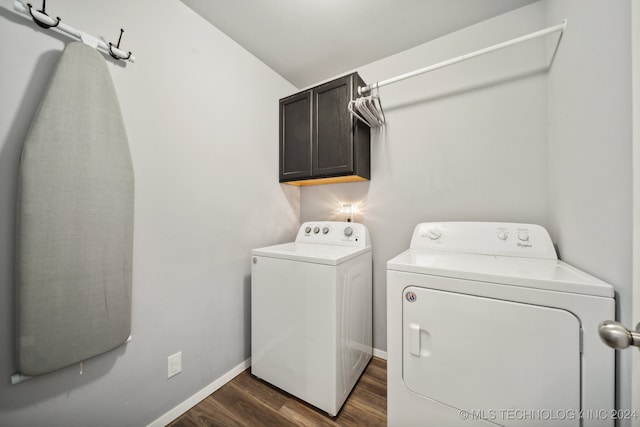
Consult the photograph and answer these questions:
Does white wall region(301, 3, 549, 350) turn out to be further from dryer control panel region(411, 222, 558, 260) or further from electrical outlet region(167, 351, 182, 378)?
electrical outlet region(167, 351, 182, 378)

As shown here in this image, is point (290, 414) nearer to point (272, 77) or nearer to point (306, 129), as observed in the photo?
point (306, 129)

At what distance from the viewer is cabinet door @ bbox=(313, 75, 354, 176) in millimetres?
1645

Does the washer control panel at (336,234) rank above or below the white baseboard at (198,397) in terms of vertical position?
above

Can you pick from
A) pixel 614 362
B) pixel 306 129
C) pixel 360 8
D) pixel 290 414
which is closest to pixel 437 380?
pixel 614 362

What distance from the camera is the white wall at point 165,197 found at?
33.1 inches

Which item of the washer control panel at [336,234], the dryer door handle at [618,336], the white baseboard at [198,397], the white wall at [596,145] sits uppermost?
the white wall at [596,145]

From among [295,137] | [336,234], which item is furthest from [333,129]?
[336,234]

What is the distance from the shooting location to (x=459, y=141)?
5.09ft

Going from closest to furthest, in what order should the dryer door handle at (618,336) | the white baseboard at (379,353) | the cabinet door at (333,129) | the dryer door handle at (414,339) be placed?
the dryer door handle at (618,336) < the dryer door handle at (414,339) < the cabinet door at (333,129) < the white baseboard at (379,353)

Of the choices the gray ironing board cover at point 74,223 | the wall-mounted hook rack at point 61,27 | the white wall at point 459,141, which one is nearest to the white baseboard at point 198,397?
the gray ironing board cover at point 74,223

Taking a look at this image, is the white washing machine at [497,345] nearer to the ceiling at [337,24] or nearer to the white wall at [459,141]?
the white wall at [459,141]

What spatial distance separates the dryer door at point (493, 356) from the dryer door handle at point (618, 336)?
0.36 metres

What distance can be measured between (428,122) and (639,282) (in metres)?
1.43

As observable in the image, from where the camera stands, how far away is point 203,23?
1.44 m
